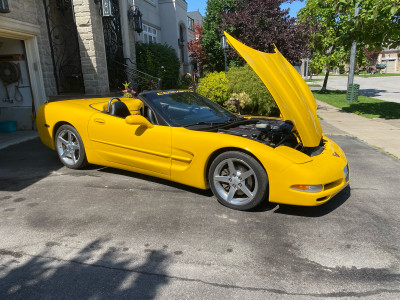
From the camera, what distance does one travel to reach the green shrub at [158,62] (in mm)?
13319

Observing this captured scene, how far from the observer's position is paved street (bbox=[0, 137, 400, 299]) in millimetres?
2355

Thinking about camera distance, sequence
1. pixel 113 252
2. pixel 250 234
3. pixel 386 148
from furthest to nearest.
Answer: pixel 386 148 → pixel 250 234 → pixel 113 252

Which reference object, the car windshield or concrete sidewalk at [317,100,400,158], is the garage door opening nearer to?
the car windshield

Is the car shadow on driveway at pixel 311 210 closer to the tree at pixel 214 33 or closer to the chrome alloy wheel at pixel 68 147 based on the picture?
the chrome alloy wheel at pixel 68 147

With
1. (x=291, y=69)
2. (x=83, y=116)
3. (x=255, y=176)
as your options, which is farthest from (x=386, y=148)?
(x=83, y=116)

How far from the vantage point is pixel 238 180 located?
354cm

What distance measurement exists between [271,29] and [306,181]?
35.7 feet

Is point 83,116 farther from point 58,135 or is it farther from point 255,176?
point 255,176

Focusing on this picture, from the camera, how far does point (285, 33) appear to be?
488 inches

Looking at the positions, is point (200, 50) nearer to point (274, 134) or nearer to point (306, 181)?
point (274, 134)

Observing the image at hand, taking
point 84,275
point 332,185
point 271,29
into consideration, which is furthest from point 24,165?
point 271,29

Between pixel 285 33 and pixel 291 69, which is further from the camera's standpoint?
pixel 285 33

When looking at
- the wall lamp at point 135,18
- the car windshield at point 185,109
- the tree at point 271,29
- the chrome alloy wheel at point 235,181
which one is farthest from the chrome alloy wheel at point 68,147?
the tree at point 271,29

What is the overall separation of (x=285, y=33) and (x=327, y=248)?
36.7ft
